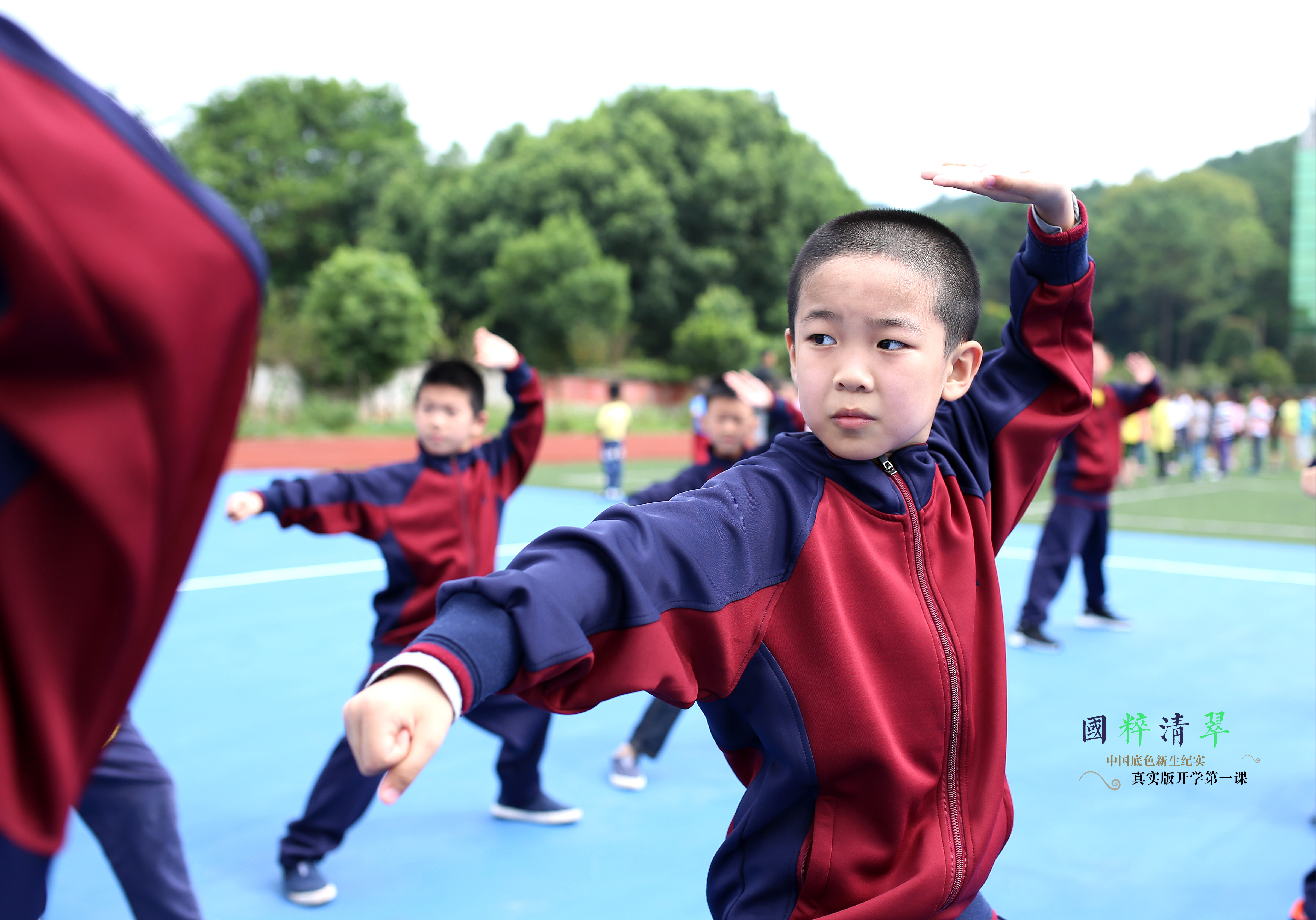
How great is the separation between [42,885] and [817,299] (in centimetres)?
122

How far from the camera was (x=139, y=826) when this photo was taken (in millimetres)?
2188

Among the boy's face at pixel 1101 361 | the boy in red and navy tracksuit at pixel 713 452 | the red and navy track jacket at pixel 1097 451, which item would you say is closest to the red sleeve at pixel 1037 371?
the boy in red and navy tracksuit at pixel 713 452

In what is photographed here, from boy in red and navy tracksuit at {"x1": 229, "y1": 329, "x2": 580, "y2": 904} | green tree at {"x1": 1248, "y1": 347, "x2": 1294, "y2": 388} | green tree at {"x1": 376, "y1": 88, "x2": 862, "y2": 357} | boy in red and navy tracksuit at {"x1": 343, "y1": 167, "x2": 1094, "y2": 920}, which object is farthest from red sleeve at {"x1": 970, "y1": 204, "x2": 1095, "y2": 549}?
green tree at {"x1": 1248, "y1": 347, "x2": 1294, "y2": 388}

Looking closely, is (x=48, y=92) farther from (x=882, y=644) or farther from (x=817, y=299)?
(x=882, y=644)

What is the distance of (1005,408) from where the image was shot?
180cm

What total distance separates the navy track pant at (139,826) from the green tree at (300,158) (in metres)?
36.5

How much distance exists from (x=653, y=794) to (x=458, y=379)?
5.83ft

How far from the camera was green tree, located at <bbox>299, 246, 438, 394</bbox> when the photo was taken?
23.0 m

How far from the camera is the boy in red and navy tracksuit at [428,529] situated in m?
3.08

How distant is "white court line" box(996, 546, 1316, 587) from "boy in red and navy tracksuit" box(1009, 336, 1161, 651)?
1049mm

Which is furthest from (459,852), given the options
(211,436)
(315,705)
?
(211,436)

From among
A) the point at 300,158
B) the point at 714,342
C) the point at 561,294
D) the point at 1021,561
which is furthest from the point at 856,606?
the point at 300,158

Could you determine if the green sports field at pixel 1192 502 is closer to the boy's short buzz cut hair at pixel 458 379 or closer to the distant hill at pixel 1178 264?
the boy's short buzz cut hair at pixel 458 379

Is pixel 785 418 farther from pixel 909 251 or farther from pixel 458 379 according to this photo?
pixel 909 251
